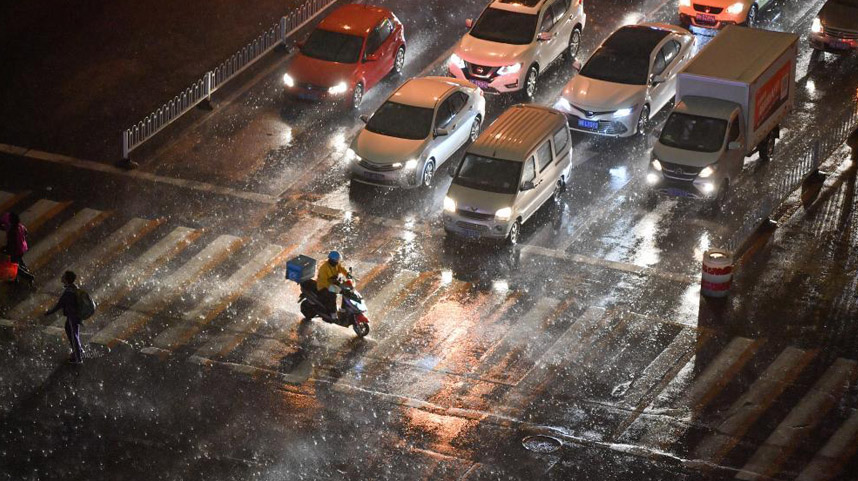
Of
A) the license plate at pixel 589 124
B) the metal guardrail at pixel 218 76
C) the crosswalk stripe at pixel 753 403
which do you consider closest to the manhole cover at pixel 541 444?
the crosswalk stripe at pixel 753 403

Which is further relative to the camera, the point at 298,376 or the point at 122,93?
the point at 122,93

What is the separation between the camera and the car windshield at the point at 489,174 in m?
28.0

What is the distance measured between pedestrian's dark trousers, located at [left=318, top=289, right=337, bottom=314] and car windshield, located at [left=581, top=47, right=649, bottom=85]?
10.7 m

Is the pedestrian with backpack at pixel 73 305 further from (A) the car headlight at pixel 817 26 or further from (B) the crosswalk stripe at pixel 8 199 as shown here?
(A) the car headlight at pixel 817 26

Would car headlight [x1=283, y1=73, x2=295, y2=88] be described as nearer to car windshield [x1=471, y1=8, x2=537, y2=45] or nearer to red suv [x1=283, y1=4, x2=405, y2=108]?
red suv [x1=283, y1=4, x2=405, y2=108]

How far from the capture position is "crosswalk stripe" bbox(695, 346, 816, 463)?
21.4m

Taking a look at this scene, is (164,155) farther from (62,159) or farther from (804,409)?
(804,409)

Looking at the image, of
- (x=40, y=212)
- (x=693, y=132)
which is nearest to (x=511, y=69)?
(x=693, y=132)

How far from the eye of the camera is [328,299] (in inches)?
973

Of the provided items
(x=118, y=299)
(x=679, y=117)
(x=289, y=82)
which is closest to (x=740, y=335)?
(x=679, y=117)

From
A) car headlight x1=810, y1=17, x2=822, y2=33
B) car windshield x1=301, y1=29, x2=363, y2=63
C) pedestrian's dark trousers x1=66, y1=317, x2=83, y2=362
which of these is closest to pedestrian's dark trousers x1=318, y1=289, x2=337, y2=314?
pedestrian's dark trousers x1=66, y1=317, x2=83, y2=362

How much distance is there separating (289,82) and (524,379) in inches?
505

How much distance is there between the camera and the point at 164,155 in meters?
31.8

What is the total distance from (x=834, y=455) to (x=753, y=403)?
1.74 metres
